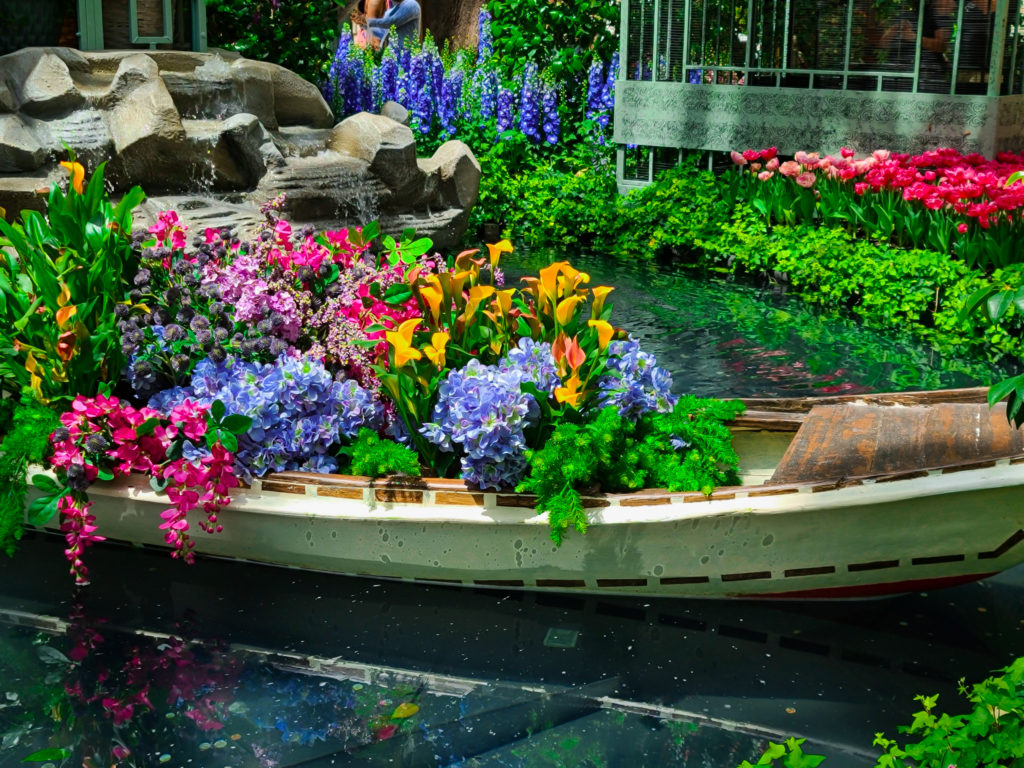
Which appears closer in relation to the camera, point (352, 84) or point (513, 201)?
point (513, 201)

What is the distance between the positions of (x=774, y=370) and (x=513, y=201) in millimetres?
5015

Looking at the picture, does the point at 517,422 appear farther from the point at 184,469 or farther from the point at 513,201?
the point at 513,201

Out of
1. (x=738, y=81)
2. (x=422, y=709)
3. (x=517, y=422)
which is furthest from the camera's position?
(x=738, y=81)

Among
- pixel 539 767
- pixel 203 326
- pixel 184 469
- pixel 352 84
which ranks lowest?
pixel 539 767

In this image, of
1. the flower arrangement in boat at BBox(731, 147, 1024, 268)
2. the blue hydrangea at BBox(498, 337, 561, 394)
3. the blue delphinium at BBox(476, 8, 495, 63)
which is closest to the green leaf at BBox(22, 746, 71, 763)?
the blue hydrangea at BBox(498, 337, 561, 394)

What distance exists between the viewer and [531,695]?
3.64 meters

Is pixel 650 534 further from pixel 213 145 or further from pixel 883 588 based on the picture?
pixel 213 145

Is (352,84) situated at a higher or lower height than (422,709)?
higher

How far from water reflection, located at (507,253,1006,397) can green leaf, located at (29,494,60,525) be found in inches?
141

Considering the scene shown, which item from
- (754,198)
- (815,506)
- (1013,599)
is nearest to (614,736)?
(815,506)

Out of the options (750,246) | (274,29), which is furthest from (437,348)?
(274,29)

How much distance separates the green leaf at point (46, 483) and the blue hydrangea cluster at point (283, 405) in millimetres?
445

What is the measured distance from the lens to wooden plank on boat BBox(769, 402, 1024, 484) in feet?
12.7

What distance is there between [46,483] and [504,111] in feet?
29.6
